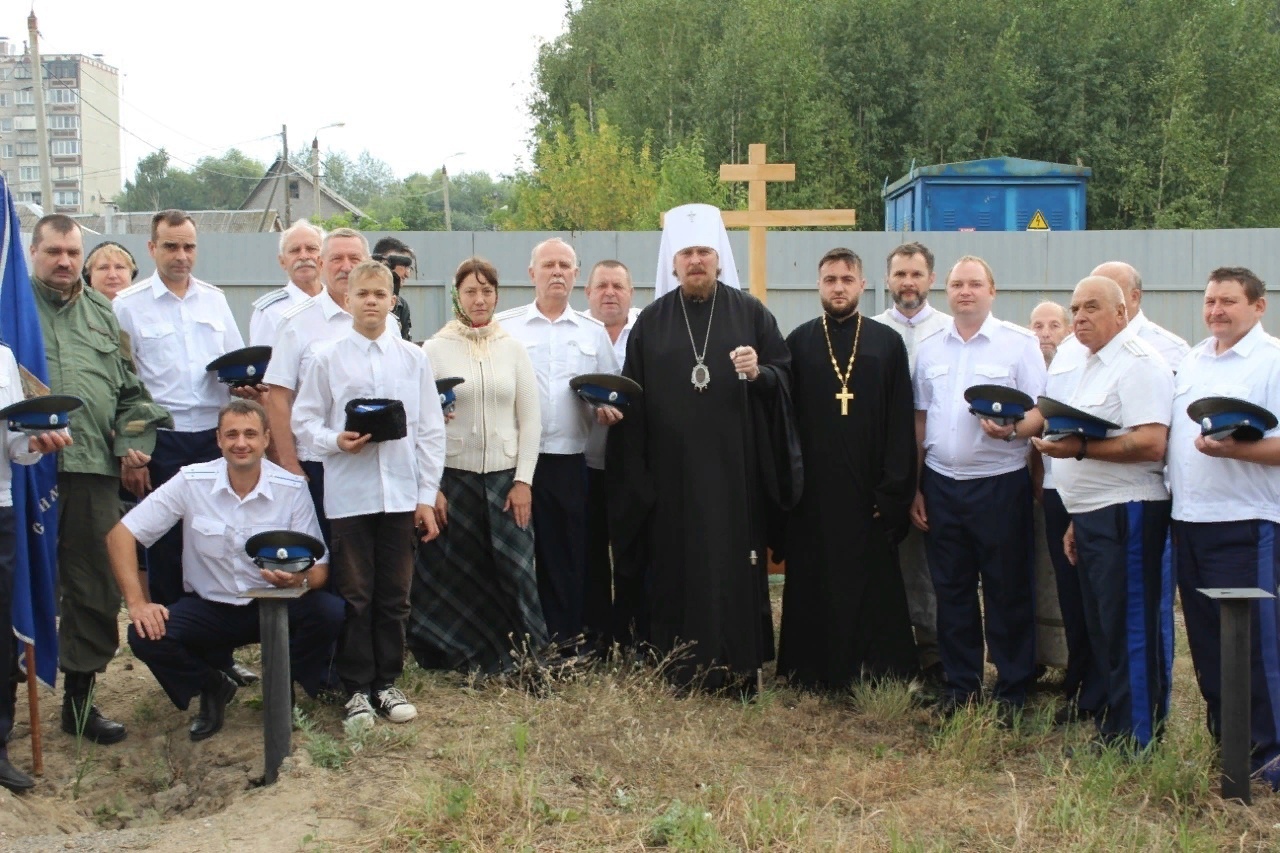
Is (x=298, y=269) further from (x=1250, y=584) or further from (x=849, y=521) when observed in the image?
(x=1250, y=584)

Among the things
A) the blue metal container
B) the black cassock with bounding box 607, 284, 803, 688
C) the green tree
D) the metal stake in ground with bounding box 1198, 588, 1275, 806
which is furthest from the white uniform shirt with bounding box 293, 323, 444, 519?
the green tree

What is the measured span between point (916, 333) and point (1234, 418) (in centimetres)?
204

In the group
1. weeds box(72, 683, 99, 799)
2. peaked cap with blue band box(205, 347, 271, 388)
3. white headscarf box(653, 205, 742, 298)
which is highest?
white headscarf box(653, 205, 742, 298)

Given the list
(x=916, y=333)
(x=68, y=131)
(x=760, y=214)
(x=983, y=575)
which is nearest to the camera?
(x=983, y=575)

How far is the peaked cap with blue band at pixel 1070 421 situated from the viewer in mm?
5023

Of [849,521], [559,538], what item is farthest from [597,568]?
[849,521]

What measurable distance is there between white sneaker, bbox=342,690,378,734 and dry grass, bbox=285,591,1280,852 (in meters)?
0.12

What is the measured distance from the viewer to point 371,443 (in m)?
5.38

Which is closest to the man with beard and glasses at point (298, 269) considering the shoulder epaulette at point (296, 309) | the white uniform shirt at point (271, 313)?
the white uniform shirt at point (271, 313)

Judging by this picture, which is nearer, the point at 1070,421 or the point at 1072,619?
the point at 1070,421

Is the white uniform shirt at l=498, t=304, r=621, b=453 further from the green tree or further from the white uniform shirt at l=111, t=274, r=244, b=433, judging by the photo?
the green tree

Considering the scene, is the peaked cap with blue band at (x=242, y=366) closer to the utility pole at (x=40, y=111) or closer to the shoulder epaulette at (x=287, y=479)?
the shoulder epaulette at (x=287, y=479)

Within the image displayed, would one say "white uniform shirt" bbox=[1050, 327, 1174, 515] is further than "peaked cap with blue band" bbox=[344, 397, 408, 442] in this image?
No

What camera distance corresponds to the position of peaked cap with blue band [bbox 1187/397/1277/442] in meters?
4.57
